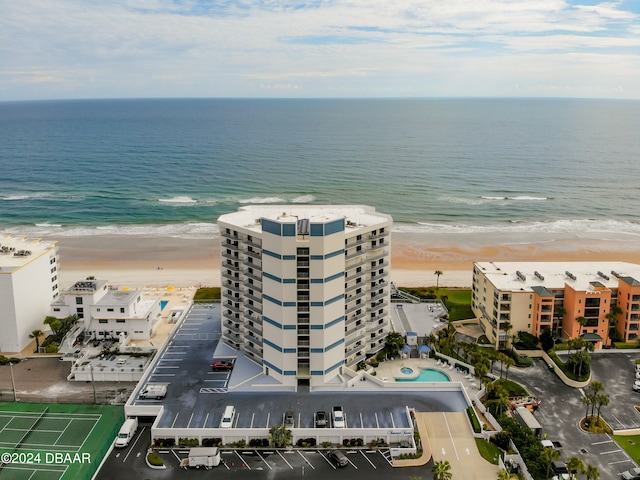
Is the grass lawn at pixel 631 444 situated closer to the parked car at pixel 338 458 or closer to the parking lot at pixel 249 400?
the parking lot at pixel 249 400

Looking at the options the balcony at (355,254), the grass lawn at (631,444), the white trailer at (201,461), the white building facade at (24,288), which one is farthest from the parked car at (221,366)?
the grass lawn at (631,444)

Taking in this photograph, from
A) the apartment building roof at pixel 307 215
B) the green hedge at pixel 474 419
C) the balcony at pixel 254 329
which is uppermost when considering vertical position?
the apartment building roof at pixel 307 215

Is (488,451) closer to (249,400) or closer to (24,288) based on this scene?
(249,400)

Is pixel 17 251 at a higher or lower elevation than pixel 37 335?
higher

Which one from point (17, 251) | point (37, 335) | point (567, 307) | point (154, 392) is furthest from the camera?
point (17, 251)

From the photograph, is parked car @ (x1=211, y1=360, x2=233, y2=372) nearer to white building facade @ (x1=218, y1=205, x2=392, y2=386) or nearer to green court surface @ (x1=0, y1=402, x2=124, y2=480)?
white building facade @ (x1=218, y1=205, x2=392, y2=386)

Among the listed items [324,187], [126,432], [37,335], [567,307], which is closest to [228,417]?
[126,432]


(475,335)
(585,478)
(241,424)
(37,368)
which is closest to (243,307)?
(241,424)
